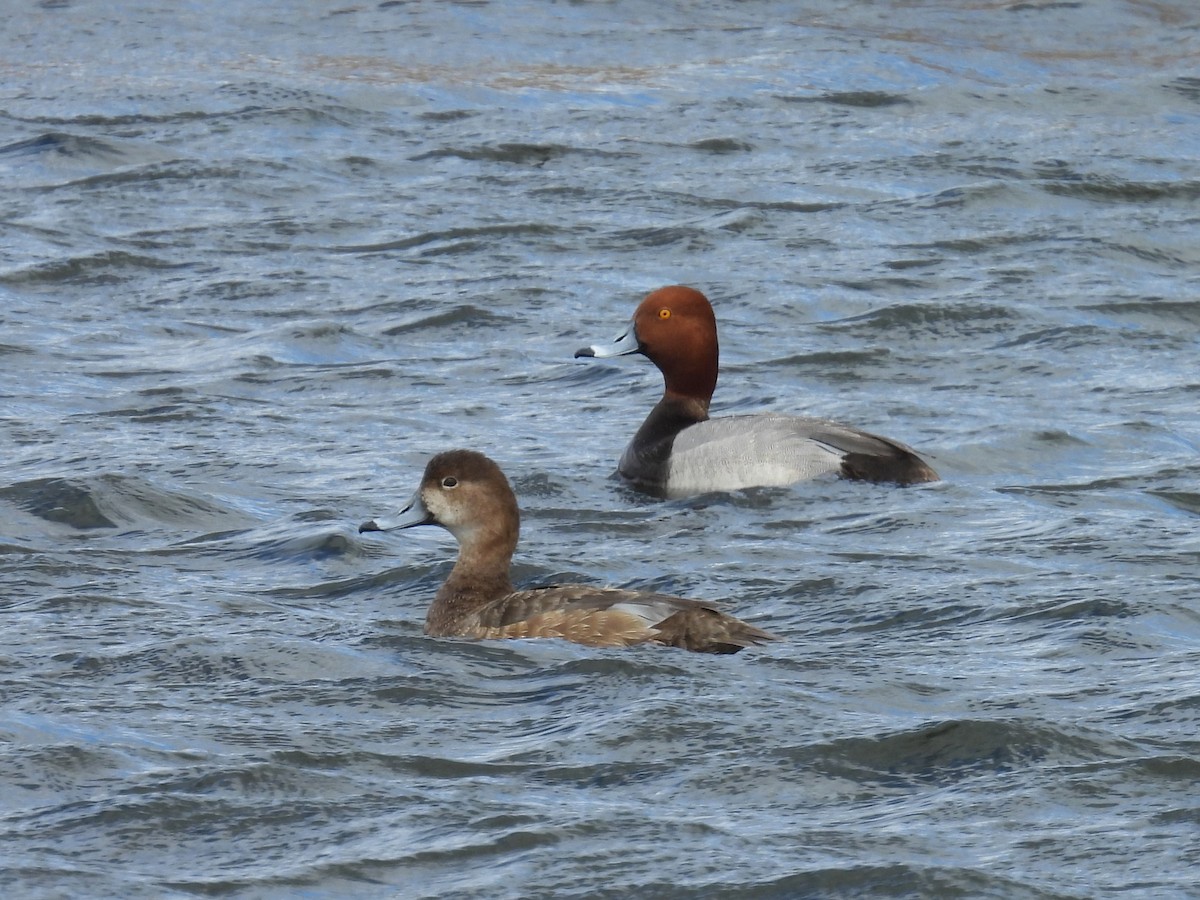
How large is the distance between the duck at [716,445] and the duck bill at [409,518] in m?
2.16

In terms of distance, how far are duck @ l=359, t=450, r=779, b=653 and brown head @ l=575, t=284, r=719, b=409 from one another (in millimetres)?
2814

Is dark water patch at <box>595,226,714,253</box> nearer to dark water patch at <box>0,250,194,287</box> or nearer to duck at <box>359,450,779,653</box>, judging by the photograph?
dark water patch at <box>0,250,194,287</box>

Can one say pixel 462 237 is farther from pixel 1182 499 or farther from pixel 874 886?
pixel 874 886

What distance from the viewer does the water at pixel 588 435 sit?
228 inches

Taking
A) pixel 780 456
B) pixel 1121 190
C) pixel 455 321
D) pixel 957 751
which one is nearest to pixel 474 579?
pixel 957 751

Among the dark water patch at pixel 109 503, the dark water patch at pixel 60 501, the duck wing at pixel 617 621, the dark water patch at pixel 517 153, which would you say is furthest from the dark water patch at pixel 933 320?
the duck wing at pixel 617 621

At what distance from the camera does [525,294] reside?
44.2 ft

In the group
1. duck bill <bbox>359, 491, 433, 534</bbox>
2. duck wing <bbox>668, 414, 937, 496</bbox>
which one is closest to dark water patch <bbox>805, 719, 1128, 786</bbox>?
duck bill <bbox>359, 491, 433, 534</bbox>

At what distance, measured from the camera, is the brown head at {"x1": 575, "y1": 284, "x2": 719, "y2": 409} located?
10648mm

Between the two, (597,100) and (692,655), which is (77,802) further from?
(597,100)

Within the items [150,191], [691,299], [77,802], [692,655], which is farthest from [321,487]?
[150,191]

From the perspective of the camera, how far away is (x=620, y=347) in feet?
35.5

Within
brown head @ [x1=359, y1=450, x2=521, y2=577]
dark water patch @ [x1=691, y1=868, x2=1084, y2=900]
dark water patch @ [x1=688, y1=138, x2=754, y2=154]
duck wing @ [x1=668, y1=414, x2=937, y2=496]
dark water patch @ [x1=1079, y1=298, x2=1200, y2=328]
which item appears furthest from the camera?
dark water patch @ [x1=688, y1=138, x2=754, y2=154]

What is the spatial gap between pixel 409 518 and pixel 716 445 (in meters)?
2.41
